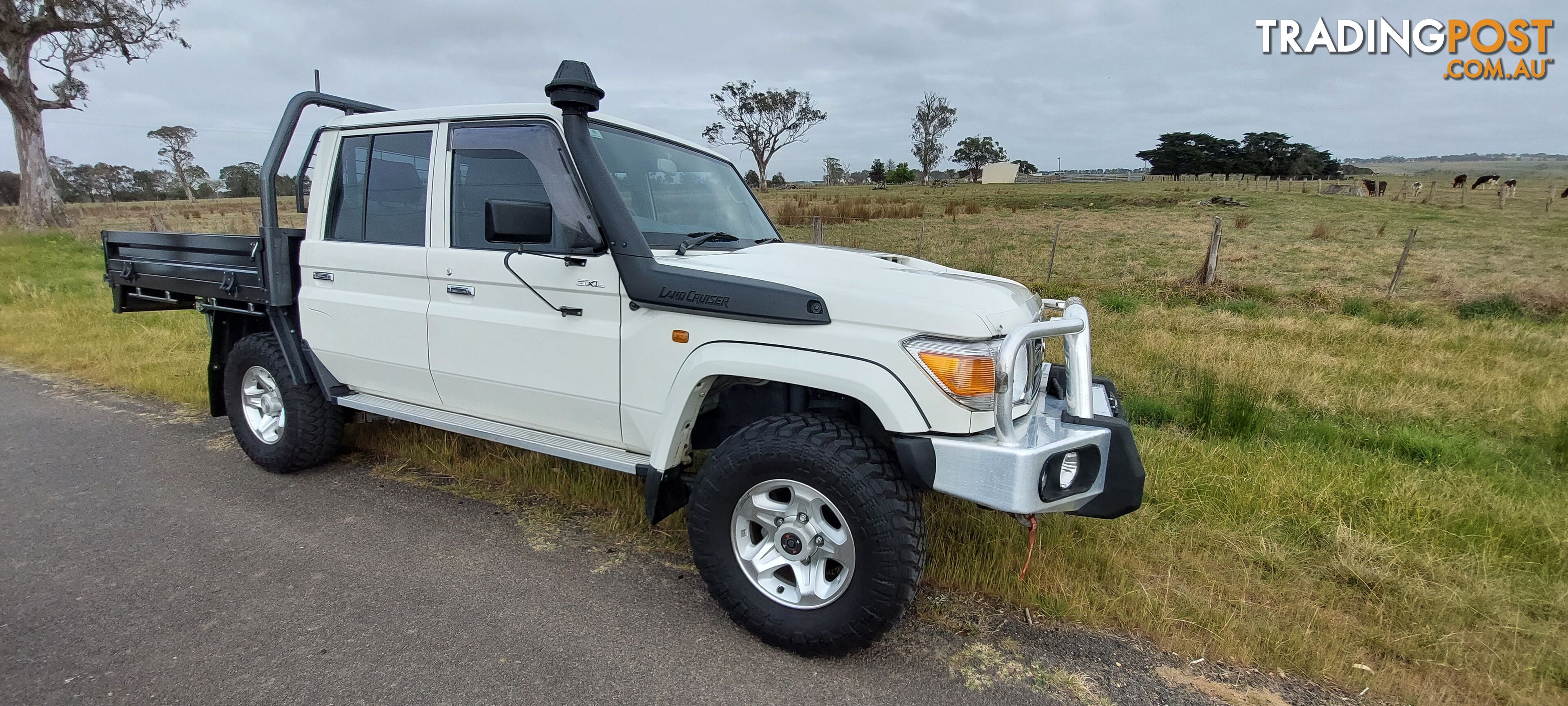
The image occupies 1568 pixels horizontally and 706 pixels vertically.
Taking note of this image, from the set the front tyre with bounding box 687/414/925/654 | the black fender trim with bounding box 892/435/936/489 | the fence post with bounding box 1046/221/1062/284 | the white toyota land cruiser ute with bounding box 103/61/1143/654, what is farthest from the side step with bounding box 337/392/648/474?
the fence post with bounding box 1046/221/1062/284

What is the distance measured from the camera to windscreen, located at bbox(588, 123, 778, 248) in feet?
10.7

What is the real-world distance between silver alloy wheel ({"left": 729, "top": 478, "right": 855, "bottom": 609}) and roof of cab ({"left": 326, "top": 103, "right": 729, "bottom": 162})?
178cm

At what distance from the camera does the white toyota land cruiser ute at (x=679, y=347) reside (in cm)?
249

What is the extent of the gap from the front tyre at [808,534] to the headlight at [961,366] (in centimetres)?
36

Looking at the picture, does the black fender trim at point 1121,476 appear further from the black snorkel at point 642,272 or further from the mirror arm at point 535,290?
the mirror arm at point 535,290

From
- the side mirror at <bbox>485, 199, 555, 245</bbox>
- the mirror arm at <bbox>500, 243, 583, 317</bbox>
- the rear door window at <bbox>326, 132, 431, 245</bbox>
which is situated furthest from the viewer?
the rear door window at <bbox>326, 132, 431, 245</bbox>

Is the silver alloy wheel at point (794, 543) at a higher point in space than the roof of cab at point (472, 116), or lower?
lower

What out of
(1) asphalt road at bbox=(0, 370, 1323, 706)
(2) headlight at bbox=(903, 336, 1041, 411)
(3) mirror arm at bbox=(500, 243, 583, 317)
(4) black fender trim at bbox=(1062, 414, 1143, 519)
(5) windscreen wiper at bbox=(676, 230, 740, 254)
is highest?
(5) windscreen wiper at bbox=(676, 230, 740, 254)

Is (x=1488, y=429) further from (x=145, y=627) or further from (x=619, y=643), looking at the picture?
(x=145, y=627)

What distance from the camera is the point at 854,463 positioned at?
2.52 meters

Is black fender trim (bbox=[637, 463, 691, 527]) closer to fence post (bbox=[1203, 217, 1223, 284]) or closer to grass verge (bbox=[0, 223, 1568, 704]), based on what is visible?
grass verge (bbox=[0, 223, 1568, 704])

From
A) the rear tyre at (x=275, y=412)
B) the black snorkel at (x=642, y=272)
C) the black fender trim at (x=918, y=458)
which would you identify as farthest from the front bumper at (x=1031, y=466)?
the rear tyre at (x=275, y=412)

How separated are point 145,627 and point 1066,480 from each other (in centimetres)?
Answer: 344

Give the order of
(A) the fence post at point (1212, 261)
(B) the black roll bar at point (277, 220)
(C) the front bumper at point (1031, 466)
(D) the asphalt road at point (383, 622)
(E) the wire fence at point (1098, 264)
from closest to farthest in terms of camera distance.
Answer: (C) the front bumper at point (1031, 466), (D) the asphalt road at point (383, 622), (B) the black roll bar at point (277, 220), (E) the wire fence at point (1098, 264), (A) the fence post at point (1212, 261)
